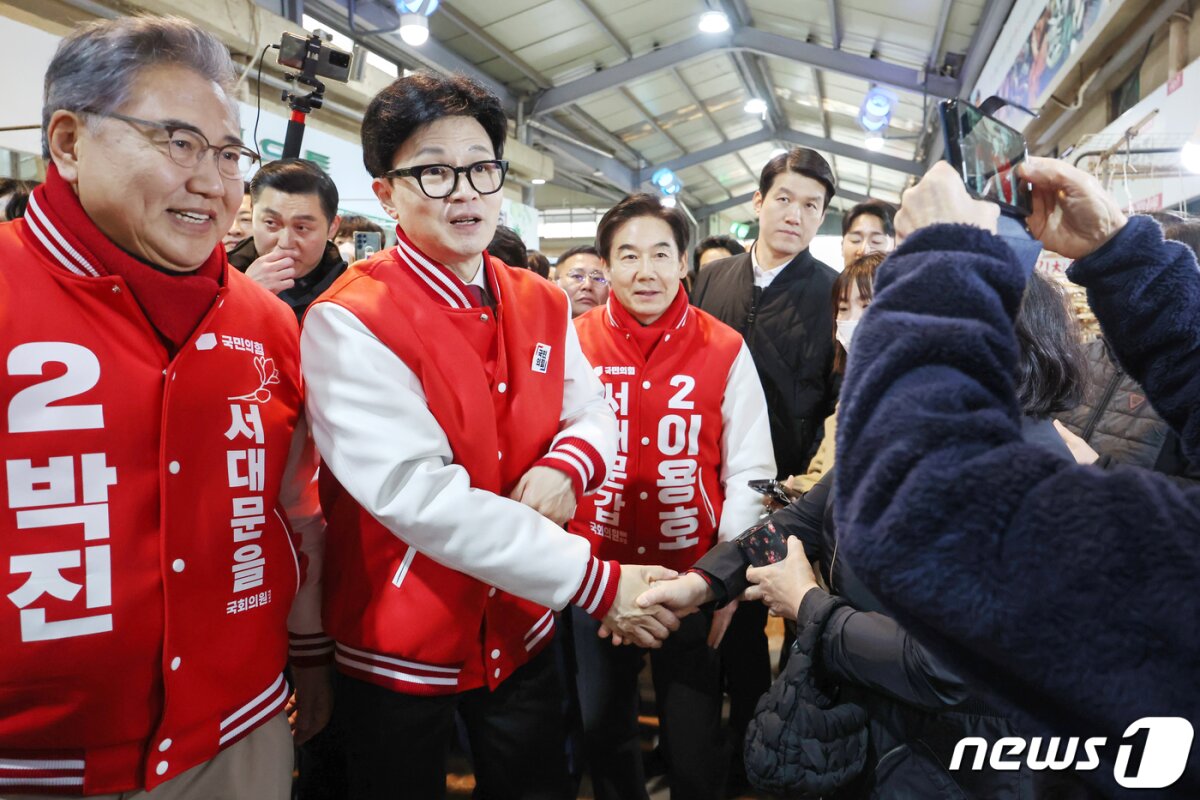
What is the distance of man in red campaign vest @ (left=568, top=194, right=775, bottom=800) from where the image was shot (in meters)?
1.93

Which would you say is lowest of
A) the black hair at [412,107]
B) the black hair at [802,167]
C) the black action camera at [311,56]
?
the black hair at [412,107]

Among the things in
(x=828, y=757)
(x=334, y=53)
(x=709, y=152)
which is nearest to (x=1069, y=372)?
(x=828, y=757)

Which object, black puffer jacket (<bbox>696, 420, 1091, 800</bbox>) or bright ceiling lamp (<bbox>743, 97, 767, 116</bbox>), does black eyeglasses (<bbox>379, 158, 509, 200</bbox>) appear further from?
bright ceiling lamp (<bbox>743, 97, 767, 116</bbox>)

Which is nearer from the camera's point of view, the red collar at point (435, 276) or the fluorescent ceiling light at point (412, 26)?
the red collar at point (435, 276)

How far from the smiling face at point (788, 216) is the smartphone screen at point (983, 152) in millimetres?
1884

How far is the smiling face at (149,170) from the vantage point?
105cm

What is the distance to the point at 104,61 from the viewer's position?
3.40 feet

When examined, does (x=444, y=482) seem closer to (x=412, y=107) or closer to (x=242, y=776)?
(x=242, y=776)

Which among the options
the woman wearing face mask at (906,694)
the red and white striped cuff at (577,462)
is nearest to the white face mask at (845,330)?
the woman wearing face mask at (906,694)

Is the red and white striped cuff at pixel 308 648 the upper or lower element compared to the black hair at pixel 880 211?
lower

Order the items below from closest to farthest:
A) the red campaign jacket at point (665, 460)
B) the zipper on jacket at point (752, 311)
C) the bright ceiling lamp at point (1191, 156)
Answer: the red campaign jacket at point (665, 460) < the bright ceiling lamp at point (1191, 156) < the zipper on jacket at point (752, 311)

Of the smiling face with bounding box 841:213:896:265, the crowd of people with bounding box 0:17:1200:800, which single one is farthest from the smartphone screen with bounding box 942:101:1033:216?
the smiling face with bounding box 841:213:896:265

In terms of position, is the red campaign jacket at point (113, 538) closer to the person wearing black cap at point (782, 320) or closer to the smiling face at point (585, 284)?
the person wearing black cap at point (782, 320)

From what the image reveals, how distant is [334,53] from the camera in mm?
2262
